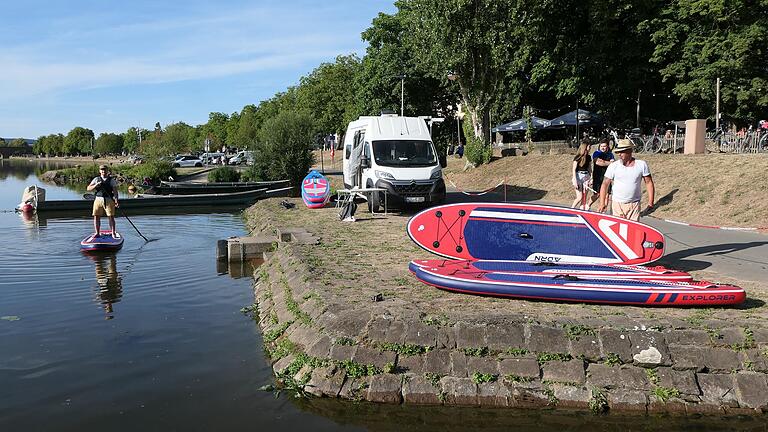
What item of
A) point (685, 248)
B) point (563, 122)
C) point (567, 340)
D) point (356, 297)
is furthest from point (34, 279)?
point (563, 122)

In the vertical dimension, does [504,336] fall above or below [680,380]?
above

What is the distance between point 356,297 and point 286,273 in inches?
112

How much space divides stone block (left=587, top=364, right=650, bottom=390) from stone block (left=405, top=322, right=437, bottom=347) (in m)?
1.70

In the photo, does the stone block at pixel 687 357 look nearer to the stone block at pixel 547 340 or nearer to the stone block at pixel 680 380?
the stone block at pixel 680 380

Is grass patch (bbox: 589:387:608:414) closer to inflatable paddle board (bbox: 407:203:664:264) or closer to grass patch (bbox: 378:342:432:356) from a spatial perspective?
grass patch (bbox: 378:342:432:356)

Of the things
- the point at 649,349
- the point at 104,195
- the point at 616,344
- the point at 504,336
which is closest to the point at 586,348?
the point at 616,344

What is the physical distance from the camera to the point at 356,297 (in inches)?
320

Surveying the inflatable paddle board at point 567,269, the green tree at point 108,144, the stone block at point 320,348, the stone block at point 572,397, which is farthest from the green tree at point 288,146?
the green tree at point 108,144

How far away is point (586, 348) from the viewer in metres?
6.45

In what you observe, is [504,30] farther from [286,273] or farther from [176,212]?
[286,273]

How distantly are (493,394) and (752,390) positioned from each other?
2.66 meters

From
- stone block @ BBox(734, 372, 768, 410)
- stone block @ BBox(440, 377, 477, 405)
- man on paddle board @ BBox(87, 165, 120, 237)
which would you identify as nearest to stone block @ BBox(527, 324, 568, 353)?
stone block @ BBox(440, 377, 477, 405)

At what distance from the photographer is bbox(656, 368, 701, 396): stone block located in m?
6.24

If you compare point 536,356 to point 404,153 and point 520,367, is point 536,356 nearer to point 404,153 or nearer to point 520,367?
point 520,367
